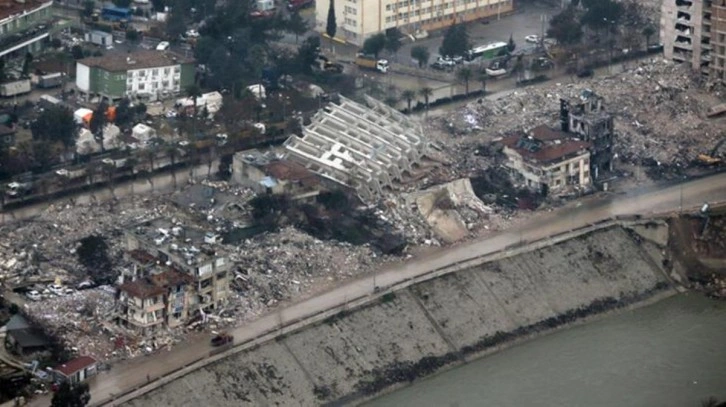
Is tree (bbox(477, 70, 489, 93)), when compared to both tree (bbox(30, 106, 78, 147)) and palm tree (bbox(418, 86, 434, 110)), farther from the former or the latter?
tree (bbox(30, 106, 78, 147))

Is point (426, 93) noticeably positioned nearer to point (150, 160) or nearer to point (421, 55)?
point (421, 55)

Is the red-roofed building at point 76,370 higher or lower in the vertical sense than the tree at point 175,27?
lower

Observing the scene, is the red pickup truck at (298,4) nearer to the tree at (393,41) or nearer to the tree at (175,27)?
the tree at (393,41)

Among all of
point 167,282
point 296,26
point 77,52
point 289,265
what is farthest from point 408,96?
point 167,282

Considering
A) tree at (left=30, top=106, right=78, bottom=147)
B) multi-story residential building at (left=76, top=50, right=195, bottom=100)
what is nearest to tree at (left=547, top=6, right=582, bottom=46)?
multi-story residential building at (left=76, top=50, right=195, bottom=100)

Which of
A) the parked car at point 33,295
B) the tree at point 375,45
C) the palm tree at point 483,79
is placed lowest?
the palm tree at point 483,79

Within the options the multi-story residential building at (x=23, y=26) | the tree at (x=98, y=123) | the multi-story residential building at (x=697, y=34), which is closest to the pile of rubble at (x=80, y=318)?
the tree at (x=98, y=123)
